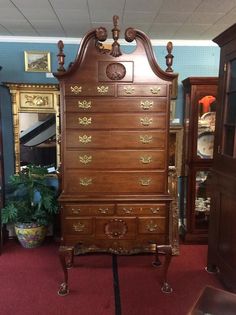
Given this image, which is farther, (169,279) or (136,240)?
(169,279)

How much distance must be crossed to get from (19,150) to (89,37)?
1.81 metres

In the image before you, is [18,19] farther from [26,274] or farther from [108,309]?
[108,309]

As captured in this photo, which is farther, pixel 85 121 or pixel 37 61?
pixel 37 61

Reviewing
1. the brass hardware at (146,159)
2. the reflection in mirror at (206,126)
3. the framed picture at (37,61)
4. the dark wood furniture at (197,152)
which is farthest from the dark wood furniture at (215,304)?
the framed picture at (37,61)

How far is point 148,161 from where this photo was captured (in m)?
2.35

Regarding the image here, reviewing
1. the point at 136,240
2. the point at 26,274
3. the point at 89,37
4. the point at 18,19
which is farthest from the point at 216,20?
the point at 26,274

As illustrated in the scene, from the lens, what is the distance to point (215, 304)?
1.45m

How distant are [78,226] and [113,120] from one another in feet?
3.10

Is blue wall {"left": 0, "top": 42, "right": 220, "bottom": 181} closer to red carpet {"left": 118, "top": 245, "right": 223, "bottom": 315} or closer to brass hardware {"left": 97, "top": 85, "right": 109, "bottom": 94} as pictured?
brass hardware {"left": 97, "top": 85, "right": 109, "bottom": 94}

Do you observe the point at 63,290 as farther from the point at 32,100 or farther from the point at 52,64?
the point at 52,64

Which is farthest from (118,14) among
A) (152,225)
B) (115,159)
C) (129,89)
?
(152,225)

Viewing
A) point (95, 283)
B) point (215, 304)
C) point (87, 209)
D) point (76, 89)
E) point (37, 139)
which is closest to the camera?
point (215, 304)

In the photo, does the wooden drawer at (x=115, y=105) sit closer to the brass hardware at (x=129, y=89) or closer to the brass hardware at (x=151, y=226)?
the brass hardware at (x=129, y=89)

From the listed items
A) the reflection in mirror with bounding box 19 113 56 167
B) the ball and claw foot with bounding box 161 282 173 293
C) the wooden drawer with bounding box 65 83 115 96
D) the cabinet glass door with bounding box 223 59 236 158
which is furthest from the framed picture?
the ball and claw foot with bounding box 161 282 173 293
